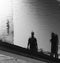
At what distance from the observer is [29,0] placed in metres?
2.31

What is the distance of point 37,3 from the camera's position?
7.86ft

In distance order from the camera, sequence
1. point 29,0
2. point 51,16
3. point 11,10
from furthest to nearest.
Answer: point 51,16
point 29,0
point 11,10

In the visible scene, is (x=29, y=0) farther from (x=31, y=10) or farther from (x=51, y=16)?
(x=51, y=16)

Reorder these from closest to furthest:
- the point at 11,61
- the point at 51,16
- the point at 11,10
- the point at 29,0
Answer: the point at 11,61
the point at 11,10
the point at 29,0
the point at 51,16

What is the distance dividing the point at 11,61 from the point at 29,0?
116cm

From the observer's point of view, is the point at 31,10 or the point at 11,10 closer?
the point at 11,10

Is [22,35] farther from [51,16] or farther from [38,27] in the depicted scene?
[51,16]

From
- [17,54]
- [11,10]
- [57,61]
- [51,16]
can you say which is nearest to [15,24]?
[11,10]

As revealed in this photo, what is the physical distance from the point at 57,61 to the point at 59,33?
1.41m

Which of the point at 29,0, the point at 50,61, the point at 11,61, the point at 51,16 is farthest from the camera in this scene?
the point at 51,16

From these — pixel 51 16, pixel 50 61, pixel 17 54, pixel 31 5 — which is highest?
pixel 31 5

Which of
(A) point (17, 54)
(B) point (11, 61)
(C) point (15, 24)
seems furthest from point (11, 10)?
(A) point (17, 54)

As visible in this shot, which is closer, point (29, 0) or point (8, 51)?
point (8, 51)

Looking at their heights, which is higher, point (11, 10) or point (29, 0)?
point (29, 0)
